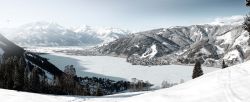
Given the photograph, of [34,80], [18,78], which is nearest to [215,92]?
[18,78]

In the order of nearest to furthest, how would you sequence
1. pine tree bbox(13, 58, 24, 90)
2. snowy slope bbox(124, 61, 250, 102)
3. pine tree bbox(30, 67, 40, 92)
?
snowy slope bbox(124, 61, 250, 102) < pine tree bbox(13, 58, 24, 90) < pine tree bbox(30, 67, 40, 92)

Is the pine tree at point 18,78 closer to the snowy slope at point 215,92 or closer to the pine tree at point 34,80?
the pine tree at point 34,80

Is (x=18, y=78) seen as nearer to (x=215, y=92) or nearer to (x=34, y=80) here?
(x=34, y=80)

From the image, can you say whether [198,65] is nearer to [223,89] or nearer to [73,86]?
[73,86]

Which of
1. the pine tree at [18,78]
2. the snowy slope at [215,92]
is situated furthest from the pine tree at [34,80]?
the snowy slope at [215,92]

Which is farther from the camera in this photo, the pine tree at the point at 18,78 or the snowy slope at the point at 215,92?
the pine tree at the point at 18,78

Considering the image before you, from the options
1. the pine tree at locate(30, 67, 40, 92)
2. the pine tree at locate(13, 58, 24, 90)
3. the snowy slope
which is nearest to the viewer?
the snowy slope

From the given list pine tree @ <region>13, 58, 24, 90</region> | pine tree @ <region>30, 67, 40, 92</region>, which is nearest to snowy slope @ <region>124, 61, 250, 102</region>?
pine tree @ <region>13, 58, 24, 90</region>

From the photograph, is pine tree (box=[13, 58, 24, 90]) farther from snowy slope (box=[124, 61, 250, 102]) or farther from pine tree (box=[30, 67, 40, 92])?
snowy slope (box=[124, 61, 250, 102])

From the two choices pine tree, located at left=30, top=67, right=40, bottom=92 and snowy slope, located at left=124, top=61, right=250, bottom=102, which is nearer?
snowy slope, located at left=124, top=61, right=250, bottom=102

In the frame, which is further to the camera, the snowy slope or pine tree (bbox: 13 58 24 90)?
pine tree (bbox: 13 58 24 90)

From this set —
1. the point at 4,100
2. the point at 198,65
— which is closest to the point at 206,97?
the point at 4,100
